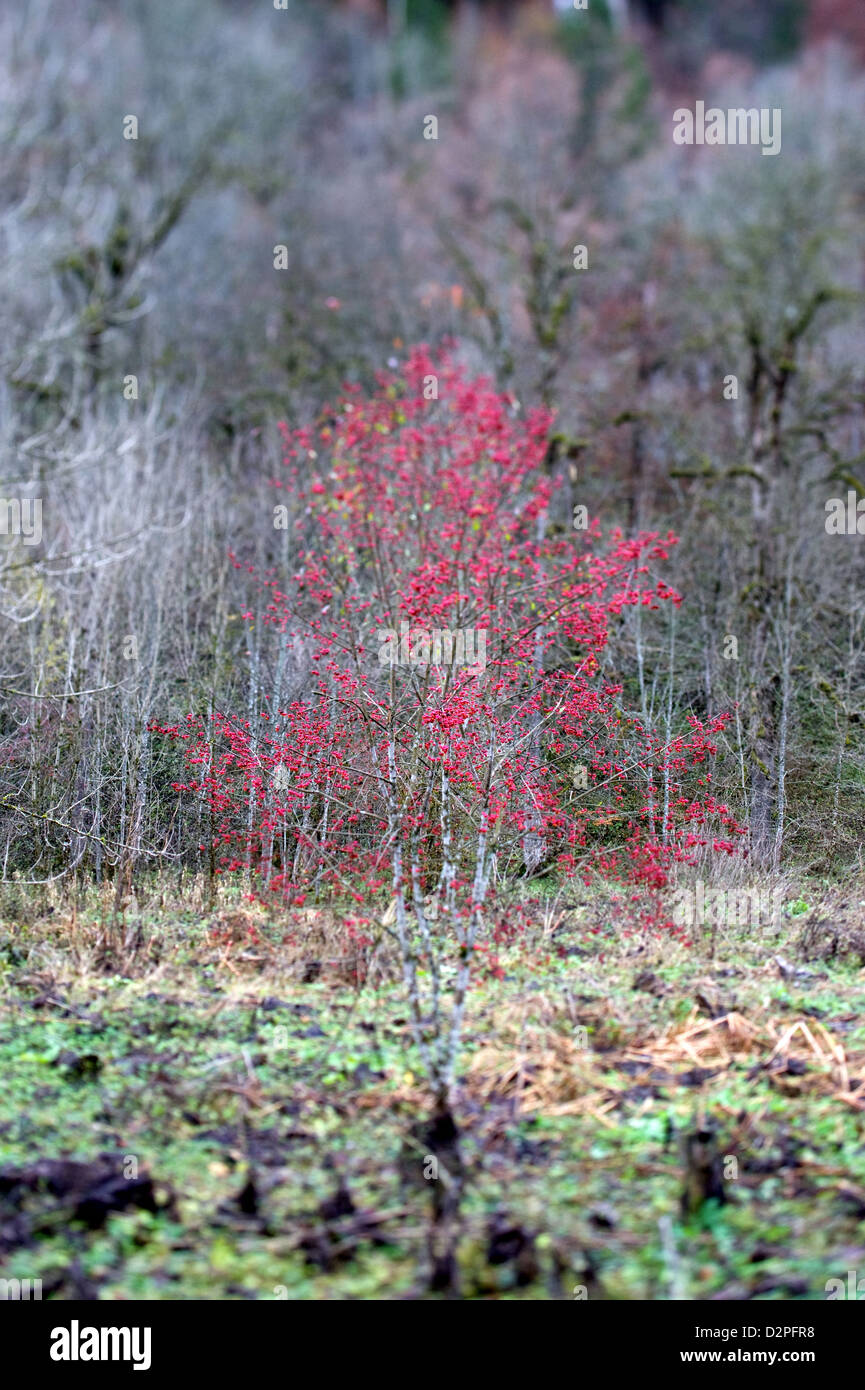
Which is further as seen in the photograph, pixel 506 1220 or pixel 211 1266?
pixel 506 1220

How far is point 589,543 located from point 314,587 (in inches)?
161

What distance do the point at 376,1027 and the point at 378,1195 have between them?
2.20 meters

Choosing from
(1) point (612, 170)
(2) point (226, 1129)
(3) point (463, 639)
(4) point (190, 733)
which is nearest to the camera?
(2) point (226, 1129)

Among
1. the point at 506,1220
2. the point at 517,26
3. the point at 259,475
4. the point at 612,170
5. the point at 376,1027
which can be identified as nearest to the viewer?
the point at 506,1220

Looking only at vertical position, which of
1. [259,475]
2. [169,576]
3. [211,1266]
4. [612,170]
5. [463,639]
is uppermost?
[612,170]

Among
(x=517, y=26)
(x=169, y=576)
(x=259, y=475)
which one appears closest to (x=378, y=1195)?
(x=169, y=576)

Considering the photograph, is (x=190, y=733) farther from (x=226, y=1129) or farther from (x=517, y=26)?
(x=517, y=26)

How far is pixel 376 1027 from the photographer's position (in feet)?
24.6

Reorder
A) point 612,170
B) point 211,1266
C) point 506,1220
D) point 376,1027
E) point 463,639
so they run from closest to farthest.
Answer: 1. point 211,1266
2. point 506,1220
3. point 376,1027
4. point 463,639
5. point 612,170

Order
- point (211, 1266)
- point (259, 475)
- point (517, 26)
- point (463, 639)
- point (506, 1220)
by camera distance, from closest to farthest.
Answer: point (211, 1266) → point (506, 1220) → point (463, 639) → point (259, 475) → point (517, 26)

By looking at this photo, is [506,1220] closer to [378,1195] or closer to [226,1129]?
[378,1195]

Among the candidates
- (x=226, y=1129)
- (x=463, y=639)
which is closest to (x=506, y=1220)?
(x=226, y=1129)

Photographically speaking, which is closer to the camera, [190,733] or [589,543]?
[190,733]

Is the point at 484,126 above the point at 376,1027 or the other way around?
above
